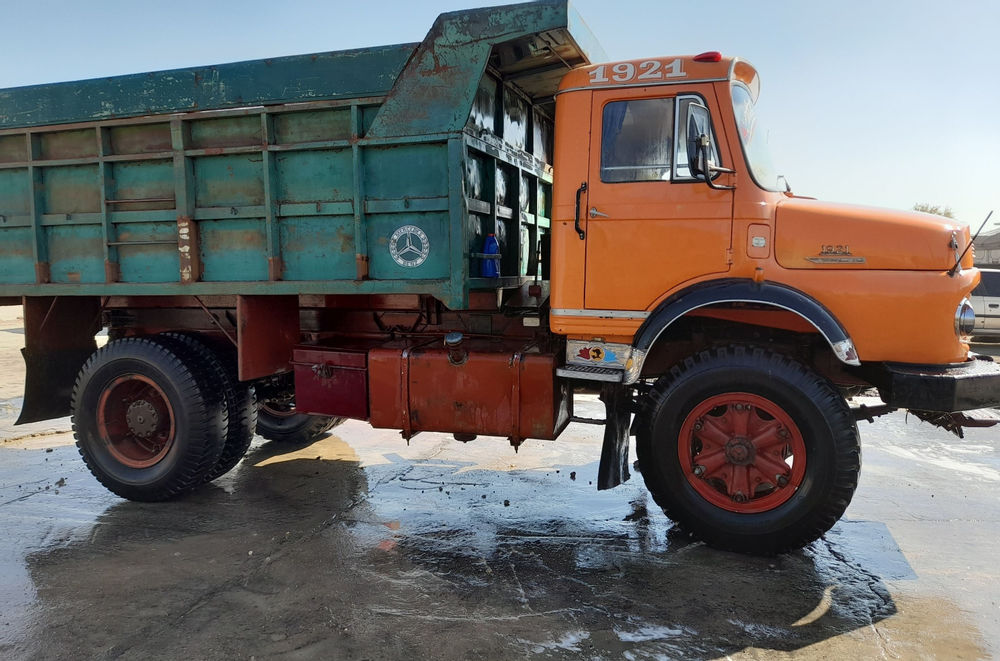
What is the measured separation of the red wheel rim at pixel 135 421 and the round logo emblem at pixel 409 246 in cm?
222

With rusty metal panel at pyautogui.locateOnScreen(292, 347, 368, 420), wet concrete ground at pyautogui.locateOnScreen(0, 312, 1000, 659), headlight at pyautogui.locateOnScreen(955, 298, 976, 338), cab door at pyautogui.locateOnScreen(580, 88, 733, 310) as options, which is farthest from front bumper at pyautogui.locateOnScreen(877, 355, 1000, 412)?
rusty metal panel at pyautogui.locateOnScreen(292, 347, 368, 420)

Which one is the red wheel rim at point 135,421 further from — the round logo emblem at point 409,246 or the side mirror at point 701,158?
the side mirror at point 701,158

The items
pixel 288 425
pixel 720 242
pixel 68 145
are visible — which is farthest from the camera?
pixel 288 425

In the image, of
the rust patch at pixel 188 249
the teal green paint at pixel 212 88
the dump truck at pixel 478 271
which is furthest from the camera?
the rust patch at pixel 188 249

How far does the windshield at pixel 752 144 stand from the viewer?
383cm

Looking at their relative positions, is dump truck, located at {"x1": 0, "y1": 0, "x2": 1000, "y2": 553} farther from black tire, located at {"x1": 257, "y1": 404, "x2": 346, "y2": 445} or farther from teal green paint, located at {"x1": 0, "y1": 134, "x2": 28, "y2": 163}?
black tire, located at {"x1": 257, "y1": 404, "x2": 346, "y2": 445}

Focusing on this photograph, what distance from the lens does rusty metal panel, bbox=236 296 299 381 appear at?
4844mm

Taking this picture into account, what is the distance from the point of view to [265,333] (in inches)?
199

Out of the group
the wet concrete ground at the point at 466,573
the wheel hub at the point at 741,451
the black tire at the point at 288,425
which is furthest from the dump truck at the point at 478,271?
the black tire at the point at 288,425

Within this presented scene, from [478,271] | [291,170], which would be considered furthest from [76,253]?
[478,271]

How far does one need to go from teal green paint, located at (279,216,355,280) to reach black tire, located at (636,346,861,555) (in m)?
2.28

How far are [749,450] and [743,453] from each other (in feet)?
0.13

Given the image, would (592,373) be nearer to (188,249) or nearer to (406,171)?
(406,171)

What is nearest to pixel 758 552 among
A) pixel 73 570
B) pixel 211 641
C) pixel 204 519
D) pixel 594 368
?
pixel 594 368
